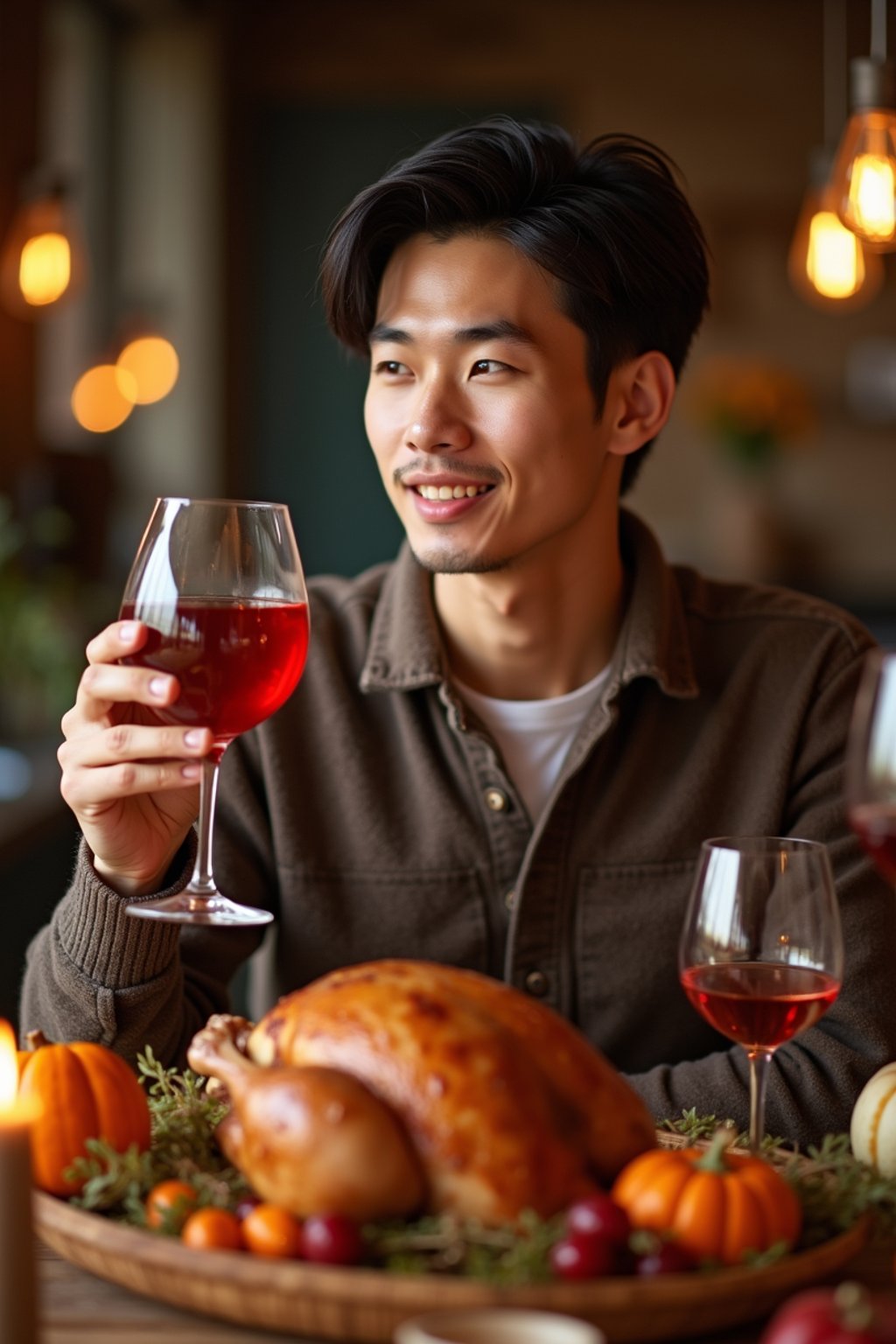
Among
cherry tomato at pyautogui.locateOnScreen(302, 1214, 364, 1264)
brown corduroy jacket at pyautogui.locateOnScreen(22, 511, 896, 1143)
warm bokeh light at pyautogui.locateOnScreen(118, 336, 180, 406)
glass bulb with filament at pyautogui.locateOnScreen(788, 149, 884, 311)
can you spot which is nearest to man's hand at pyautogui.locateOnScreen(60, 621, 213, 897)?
brown corduroy jacket at pyautogui.locateOnScreen(22, 511, 896, 1143)

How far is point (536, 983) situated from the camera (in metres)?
1.93

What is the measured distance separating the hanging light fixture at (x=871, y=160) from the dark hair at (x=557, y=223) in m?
0.31

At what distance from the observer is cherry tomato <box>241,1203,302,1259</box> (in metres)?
0.99

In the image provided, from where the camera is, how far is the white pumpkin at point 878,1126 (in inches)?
51.4

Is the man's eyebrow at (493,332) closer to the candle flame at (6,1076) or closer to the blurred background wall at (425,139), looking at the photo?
the candle flame at (6,1076)

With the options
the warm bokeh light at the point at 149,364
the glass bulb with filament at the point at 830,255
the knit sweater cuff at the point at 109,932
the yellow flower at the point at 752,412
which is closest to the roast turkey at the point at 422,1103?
the knit sweater cuff at the point at 109,932

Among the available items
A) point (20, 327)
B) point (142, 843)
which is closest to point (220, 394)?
point (20, 327)

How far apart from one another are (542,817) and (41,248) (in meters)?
2.57

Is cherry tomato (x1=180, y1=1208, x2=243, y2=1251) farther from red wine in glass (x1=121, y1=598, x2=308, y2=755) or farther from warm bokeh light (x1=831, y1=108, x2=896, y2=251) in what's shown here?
warm bokeh light (x1=831, y1=108, x2=896, y2=251)

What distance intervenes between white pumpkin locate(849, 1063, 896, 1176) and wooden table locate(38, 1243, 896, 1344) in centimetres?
21

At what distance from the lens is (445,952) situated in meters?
1.97

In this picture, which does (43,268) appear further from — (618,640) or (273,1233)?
(273,1233)

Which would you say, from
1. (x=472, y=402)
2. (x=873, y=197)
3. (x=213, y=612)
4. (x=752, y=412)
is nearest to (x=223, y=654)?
(x=213, y=612)

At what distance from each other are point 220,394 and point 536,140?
548 cm
